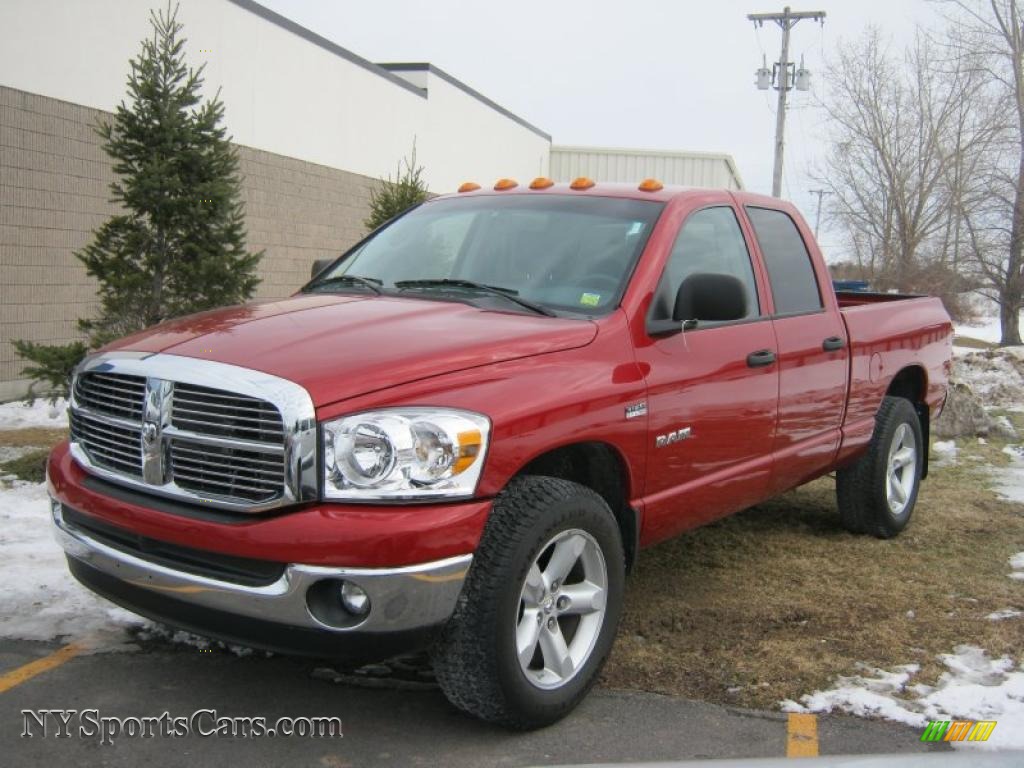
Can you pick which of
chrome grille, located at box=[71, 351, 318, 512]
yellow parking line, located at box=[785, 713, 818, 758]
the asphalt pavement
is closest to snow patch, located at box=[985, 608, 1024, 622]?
the asphalt pavement

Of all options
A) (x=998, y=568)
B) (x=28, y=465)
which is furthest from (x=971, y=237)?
(x=28, y=465)

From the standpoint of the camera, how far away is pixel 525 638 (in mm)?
3307

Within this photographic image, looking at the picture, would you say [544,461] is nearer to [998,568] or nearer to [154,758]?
[154,758]

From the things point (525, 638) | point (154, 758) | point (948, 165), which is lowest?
point (154, 758)

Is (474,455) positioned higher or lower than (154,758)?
higher

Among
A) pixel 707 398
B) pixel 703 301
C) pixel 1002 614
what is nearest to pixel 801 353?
pixel 707 398

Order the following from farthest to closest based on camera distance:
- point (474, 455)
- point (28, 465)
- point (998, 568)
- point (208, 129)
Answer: point (208, 129)
point (28, 465)
point (998, 568)
point (474, 455)

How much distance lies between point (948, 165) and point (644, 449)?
28.3 metres

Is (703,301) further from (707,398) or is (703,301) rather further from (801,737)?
(801,737)

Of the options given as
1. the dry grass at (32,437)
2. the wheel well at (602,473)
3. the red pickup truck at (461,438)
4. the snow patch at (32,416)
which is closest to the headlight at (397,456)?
the red pickup truck at (461,438)

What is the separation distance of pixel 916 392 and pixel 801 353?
1.95 metres

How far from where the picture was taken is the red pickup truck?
2.94 m

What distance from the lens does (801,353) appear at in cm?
482

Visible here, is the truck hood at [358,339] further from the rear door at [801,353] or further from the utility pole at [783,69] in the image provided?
the utility pole at [783,69]
